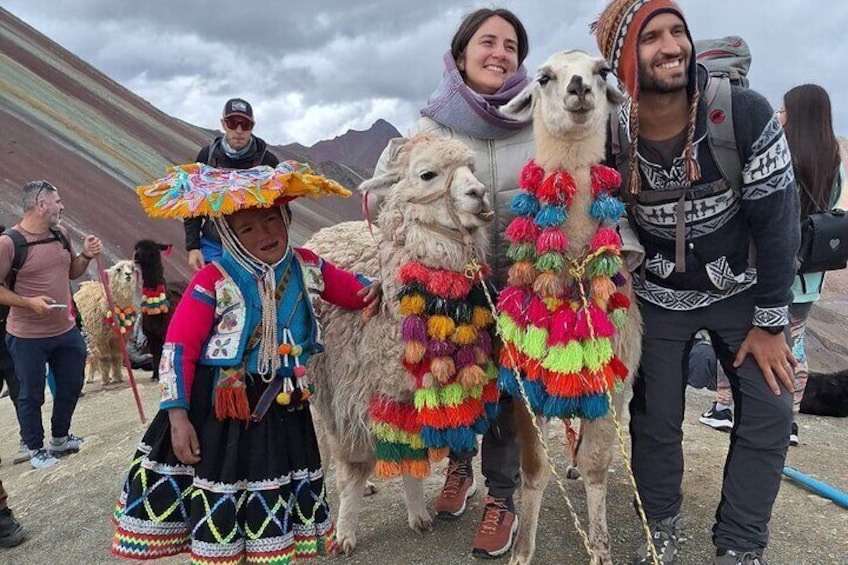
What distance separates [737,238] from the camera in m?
2.06

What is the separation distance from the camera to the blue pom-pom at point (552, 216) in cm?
200

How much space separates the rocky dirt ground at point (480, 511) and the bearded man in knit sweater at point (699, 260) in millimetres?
457

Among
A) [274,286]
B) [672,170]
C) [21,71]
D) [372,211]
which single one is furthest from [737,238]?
[21,71]

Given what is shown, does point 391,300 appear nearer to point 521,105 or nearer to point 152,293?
point 521,105

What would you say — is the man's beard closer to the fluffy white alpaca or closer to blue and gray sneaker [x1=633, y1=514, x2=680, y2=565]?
the fluffy white alpaca

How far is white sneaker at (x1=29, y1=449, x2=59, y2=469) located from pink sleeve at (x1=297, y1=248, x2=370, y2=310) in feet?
11.4

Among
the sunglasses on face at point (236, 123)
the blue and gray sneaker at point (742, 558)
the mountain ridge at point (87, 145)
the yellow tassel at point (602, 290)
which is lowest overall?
the blue and gray sneaker at point (742, 558)

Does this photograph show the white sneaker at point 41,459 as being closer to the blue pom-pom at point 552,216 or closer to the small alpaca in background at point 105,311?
the small alpaca in background at point 105,311

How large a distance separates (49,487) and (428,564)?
2.90 meters

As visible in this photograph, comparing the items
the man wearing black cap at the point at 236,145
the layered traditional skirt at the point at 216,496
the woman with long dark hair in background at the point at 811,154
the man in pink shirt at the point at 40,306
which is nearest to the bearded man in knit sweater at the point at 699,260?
the woman with long dark hair in background at the point at 811,154

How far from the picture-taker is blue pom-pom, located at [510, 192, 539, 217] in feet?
6.72

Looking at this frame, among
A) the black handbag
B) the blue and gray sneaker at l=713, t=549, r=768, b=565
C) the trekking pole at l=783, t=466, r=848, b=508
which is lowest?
the trekking pole at l=783, t=466, r=848, b=508

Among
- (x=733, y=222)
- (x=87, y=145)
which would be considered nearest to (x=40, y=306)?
(x=733, y=222)

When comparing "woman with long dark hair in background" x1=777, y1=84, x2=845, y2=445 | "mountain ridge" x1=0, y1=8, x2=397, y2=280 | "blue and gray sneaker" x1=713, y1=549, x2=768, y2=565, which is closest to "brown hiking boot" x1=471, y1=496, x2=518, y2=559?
"blue and gray sneaker" x1=713, y1=549, x2=768, y2=565
